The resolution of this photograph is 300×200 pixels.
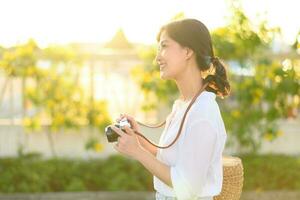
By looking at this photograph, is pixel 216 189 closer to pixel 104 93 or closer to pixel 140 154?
pixel 140 154

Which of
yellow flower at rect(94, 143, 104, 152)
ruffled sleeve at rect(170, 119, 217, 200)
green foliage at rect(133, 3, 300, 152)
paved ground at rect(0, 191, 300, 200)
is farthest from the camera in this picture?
yellow flower at rect(94, 143, 104, 152)

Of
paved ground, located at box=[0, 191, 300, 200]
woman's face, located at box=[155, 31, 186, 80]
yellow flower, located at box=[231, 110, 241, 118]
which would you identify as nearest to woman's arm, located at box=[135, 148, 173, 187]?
woman's face, located at box=[155, 31, 186, 80]

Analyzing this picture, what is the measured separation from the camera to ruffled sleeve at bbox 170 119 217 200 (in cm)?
257

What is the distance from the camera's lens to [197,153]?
256cm

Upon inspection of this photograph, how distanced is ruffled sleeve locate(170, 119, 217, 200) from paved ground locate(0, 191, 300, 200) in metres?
4.44

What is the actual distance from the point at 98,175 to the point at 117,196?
484 millimetres

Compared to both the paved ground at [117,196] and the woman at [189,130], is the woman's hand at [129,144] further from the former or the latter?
the paved ground at [117,196]

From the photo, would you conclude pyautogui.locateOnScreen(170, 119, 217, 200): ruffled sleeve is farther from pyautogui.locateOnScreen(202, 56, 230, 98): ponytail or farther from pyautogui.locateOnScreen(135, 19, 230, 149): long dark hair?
pyautogui.locateOnScreen(202, 56, 230, 98): ponytail

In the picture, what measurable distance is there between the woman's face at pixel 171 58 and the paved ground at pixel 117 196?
4370 mm

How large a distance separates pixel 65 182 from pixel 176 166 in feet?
15.7

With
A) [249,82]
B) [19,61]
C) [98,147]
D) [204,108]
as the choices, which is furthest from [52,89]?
[204,108]

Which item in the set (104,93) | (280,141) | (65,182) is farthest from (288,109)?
(65,182)

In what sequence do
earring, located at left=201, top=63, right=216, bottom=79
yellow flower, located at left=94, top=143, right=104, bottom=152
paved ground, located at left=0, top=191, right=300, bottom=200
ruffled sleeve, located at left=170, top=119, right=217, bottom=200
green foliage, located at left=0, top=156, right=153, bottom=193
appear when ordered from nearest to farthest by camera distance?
ruffled sleeve, located at left=170, top=119, right=217, bottom=200 < earring, located at left=201, top=63, right=216, bottom=79 < paved ground, located at left=0, top=191, right=300, bottom=200 < green foliage, located at left=0, top=156, right=153, bottom=193 < yellow flower, located at left=94, top=143, right=104, bottom=152

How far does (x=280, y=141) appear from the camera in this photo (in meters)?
8.23
